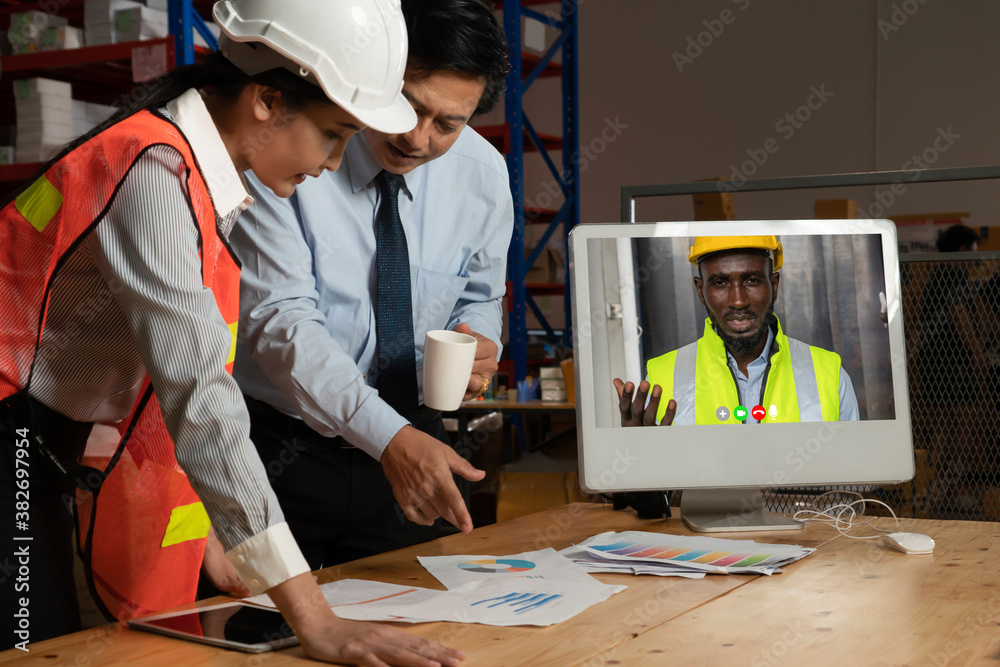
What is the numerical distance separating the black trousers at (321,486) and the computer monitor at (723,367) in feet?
1.19

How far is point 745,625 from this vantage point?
3.27 feet

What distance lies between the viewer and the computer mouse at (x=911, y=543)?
135 centimetres

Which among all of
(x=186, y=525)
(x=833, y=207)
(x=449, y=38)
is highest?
(x=833, y=207)

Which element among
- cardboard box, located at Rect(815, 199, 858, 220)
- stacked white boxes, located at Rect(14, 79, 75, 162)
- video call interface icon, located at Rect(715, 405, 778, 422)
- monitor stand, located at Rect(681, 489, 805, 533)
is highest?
stacked white boxes, located at Rect(14, 79, 75, 162)

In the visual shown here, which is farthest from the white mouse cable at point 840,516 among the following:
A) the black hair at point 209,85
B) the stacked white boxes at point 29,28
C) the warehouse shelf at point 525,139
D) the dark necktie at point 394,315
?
the stacked white boxes at point 29,28

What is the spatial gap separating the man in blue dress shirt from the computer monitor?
0.22 meters

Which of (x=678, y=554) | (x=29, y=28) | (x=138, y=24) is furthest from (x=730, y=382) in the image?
(x=29, y=28)

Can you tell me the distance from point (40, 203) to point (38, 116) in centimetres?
401

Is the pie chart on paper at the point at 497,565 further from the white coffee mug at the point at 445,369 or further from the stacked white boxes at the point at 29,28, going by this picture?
the stacked white boxes at the point at 29,28

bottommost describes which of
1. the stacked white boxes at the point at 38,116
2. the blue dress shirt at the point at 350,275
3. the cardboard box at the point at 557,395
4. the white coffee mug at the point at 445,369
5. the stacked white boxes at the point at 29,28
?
the cardboard box at the point at 557,395

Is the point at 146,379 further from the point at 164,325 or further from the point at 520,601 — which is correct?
the point at 520,601

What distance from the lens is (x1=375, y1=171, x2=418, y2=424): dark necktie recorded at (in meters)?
1.52

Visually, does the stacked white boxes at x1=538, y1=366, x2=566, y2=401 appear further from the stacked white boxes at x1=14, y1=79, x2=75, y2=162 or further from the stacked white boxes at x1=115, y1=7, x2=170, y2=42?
the stacked white boxes at x1=14, y1=79, x2=75, y2=162

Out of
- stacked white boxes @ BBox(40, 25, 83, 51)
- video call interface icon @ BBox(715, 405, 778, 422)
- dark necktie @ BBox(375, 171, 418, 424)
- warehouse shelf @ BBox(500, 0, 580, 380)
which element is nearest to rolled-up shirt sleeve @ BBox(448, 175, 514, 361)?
dark necktie @ BBox(375, 171, 418, 424)
